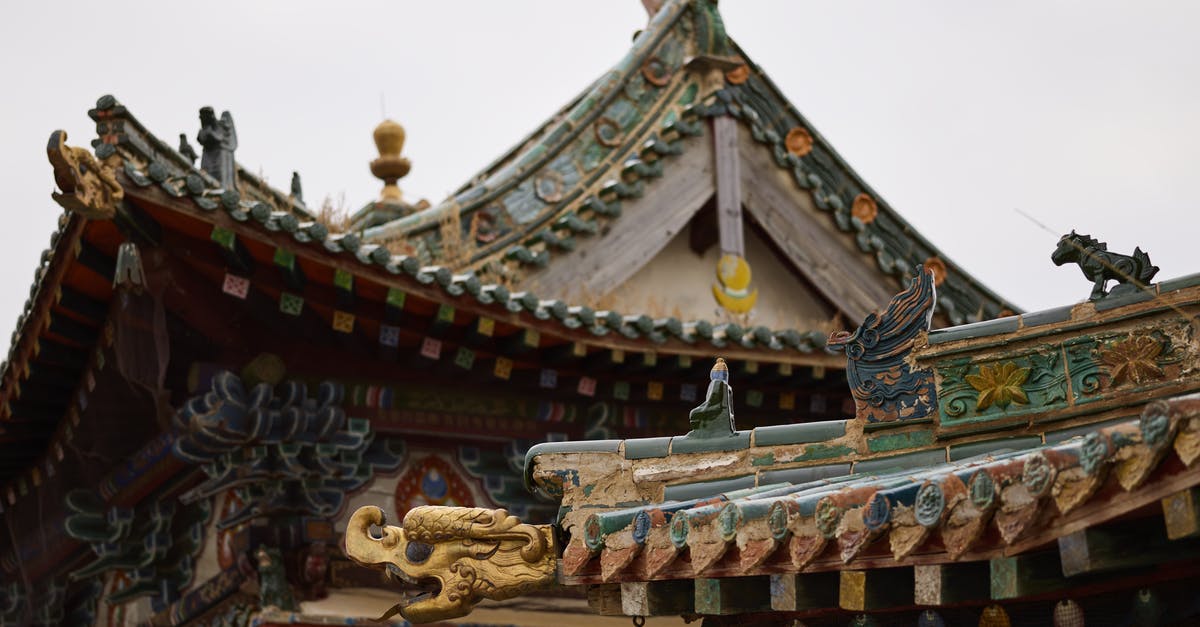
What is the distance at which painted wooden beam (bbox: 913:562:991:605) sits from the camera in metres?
5.07

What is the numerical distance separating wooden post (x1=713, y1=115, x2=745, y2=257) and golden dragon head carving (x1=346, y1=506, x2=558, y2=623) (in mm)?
6350

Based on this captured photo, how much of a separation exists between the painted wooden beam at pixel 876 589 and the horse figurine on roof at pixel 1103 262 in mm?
999

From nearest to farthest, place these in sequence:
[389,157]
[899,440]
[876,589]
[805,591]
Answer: [876,589]
[805,591]
[899,440]
[389,157]

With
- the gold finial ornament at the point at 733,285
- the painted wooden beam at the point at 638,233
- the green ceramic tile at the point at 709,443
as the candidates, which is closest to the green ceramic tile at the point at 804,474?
the green ceramic tile at the point at 709,443

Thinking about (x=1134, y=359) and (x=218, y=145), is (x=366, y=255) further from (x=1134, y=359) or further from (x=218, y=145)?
(x=1134, y=359)

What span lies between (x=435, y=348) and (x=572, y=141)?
7.97 feet

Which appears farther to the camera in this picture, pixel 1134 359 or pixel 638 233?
pixel 638 233

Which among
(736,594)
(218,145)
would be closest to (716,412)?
(736,594)

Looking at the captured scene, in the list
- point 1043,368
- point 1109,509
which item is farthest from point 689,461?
point 1109,509

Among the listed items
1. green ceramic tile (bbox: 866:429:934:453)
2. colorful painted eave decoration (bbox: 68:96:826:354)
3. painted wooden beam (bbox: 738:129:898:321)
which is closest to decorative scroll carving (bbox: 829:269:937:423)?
green ceramic tile (bbox: 866:429:934:453)

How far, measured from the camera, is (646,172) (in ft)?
39.8

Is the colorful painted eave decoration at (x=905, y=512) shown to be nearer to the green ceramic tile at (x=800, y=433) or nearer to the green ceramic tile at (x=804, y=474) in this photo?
the green ceramic tile at (x=804, y=474)

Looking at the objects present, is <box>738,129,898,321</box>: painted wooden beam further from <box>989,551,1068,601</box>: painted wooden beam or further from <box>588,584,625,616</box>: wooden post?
<box>989,551,1068,601</box>: painted wooden beam

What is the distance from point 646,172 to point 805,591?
6860mm
